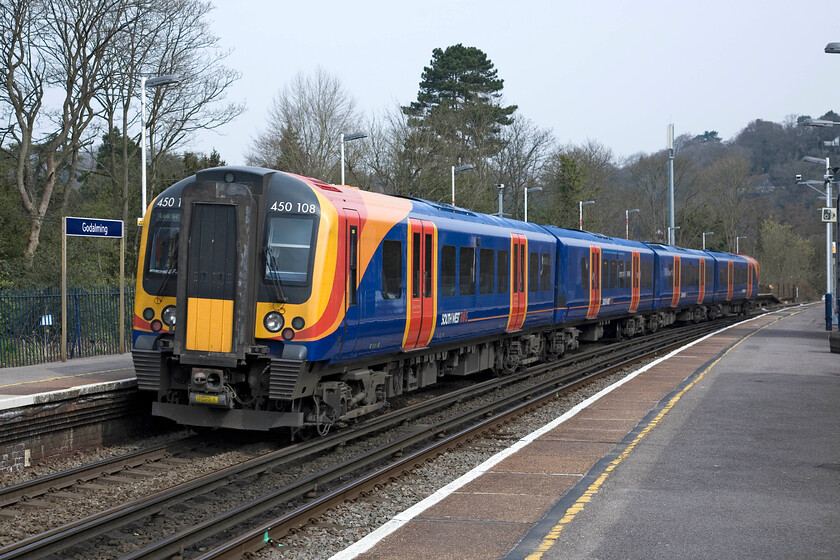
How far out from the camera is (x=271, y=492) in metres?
Result: 8.82

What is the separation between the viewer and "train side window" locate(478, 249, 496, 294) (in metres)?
16.1

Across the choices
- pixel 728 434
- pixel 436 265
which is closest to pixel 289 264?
pixel 436 265

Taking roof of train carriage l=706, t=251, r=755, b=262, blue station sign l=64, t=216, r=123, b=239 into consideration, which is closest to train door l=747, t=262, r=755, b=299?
roof of train carriage l=706, t=251, r=755, b=262

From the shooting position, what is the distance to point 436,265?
14.2 meters

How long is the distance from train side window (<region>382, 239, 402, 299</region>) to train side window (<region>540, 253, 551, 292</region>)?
760 centimetres

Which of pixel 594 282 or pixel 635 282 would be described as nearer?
pixel 594 282

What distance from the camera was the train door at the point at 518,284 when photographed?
59.1 ft

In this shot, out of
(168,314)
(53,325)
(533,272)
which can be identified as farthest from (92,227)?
(533,272)

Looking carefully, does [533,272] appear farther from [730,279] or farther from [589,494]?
[730,279]

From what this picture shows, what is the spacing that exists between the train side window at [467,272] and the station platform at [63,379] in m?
5.20

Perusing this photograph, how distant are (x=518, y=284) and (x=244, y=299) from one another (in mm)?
8575

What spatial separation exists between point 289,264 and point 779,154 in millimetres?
129542

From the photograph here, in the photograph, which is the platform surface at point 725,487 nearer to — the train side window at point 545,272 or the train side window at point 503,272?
the train side window at point 503,272

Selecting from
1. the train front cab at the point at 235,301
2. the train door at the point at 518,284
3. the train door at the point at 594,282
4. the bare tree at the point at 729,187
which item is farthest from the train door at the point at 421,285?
the bare tree at the point at 729,187
